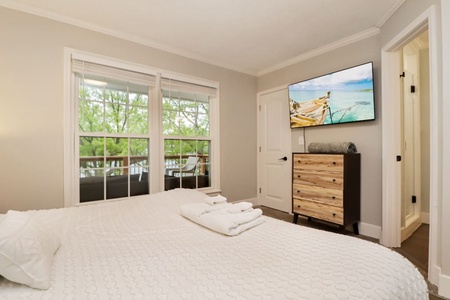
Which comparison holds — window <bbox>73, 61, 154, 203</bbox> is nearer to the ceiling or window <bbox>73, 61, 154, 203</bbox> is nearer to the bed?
the ceiling

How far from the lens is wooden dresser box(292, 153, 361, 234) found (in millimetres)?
2570

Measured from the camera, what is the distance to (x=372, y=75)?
2523 millimetres

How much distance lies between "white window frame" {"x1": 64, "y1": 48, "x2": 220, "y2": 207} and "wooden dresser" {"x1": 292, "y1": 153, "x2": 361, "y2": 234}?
1330mm

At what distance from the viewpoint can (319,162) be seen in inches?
109

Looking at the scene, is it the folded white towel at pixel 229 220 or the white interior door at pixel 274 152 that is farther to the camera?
the white interior door at pixel 274 152

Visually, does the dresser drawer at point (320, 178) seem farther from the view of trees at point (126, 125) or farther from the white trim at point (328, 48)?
the white trim at point (328, 48)

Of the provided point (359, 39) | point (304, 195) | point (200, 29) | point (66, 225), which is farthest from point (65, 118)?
point (359, 39)

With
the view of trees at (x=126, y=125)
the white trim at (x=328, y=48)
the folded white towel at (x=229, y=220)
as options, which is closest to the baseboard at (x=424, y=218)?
the white trim at (x=328, y=48)

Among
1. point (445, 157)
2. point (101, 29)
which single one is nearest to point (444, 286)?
point (445, 157)

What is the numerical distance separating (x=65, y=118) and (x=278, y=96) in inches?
121

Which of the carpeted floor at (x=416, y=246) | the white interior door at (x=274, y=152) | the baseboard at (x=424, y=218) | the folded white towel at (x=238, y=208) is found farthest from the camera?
the white interior door at (x=274, y=152)

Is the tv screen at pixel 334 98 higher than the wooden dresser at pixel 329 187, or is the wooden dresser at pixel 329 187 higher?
the tv screen at pixel 334 98

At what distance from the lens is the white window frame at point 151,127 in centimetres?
242

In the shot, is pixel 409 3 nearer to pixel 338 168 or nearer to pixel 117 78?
pixel 338 168
